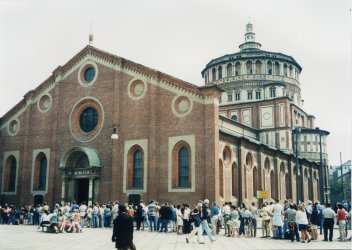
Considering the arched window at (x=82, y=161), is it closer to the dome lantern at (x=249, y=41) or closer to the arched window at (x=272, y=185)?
the arched window at (x=272, y=185)

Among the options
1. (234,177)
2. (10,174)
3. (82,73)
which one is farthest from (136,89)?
(10,174)

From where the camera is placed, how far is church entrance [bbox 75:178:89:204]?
3077 cm

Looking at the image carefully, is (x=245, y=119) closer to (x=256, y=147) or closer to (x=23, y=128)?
(x=256, y=147)

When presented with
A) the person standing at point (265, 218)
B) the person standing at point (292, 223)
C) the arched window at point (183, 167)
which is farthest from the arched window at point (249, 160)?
the person standing at point (292, 223)

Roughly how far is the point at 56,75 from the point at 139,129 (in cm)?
1001

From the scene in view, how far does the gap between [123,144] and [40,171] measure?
8.73 metres

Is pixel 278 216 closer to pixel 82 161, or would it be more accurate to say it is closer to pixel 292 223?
pixel 292 223

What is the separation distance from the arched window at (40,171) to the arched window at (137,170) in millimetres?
8450

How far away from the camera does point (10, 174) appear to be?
34.1 metres

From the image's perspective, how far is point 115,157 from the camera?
2884cm

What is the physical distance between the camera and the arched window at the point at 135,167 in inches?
1114

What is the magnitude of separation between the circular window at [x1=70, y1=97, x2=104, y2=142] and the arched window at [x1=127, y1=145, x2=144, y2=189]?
11.9 feet

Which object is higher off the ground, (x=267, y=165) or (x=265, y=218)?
(x=267, y=165)

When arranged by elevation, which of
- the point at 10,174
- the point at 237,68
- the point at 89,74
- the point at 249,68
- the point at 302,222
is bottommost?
the point at 302,222
